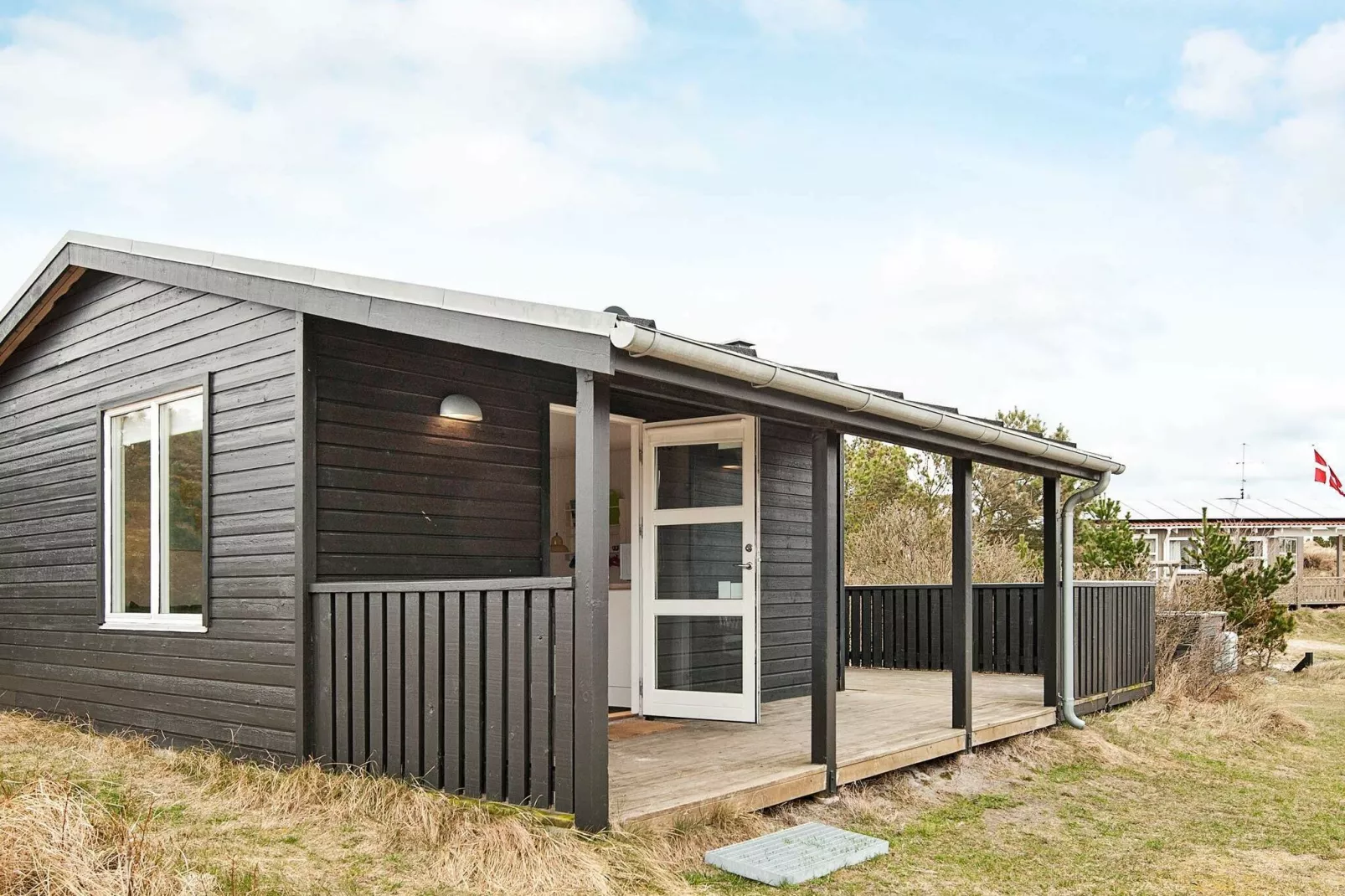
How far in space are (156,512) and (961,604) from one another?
460cm

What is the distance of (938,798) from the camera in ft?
18.0

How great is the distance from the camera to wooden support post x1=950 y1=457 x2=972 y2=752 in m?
6.14

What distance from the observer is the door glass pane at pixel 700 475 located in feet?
20.2

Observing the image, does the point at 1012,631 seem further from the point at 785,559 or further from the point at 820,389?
the point at 820,389

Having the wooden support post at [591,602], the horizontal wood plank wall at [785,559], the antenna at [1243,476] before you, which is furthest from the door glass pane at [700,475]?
the antenna at [1243,476]

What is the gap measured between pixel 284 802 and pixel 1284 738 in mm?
7128

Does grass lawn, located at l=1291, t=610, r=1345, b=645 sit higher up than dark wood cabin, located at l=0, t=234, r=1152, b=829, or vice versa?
dark wood cabin, located at l=0, t=234, r=1152, b=829

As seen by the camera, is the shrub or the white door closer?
the white door

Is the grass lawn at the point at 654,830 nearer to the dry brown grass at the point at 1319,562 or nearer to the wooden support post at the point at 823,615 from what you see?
the wooden support post at the point at 823,615

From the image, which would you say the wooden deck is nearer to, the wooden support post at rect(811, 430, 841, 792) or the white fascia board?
the wooden support post at rect(811, 430, 841, 792)

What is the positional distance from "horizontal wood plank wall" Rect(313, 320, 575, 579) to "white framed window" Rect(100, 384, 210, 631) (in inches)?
39.2

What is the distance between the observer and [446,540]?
5.59 m

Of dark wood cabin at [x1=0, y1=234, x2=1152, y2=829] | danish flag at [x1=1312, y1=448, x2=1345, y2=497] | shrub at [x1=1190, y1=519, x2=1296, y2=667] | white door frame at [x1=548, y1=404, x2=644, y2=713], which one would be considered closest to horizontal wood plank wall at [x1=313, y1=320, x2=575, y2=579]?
dark wood cabin at [x1=0, y1=234, x2=1152, y2=829]

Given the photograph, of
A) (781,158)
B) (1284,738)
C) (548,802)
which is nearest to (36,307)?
(548,802)
